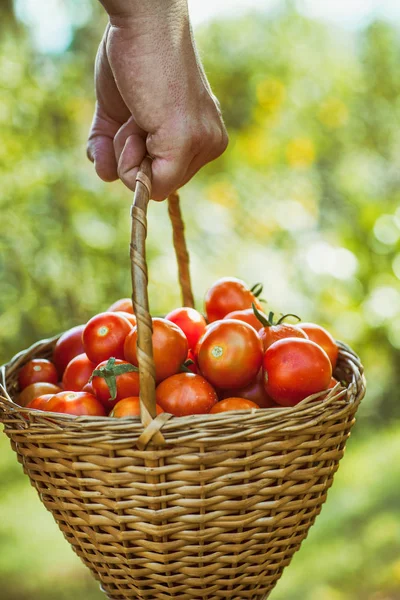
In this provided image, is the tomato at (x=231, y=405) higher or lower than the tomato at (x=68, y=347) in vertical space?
lower

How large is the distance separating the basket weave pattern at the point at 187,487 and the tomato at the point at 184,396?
0.13 meters

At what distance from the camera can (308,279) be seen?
3.75 m

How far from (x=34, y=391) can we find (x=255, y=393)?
458 mm

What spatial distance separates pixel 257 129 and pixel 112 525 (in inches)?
135

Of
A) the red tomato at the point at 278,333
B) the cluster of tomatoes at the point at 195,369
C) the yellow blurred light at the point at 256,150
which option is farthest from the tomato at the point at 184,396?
the yellow blurred light at the point at 256,150

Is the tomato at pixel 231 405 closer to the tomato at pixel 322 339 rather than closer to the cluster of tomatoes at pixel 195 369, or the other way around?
the cluster of tomatoes at pixel 195 369

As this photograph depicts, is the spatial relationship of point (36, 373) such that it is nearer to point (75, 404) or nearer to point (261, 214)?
point (75, 404)

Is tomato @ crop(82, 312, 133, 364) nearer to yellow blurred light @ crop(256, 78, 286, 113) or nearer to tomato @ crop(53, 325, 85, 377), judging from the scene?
tomato @ crop(53, 325, 85, 377)

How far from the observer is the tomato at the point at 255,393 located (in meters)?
1.32

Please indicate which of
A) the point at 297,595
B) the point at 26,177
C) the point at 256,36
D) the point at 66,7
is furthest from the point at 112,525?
the point at 256,36

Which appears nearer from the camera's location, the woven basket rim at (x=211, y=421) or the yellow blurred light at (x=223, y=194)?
the woven basket rim at (x=211, y=421)

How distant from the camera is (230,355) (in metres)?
1.23

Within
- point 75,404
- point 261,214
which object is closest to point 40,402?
point 75,404

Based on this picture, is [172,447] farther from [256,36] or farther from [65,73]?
[256,36]
